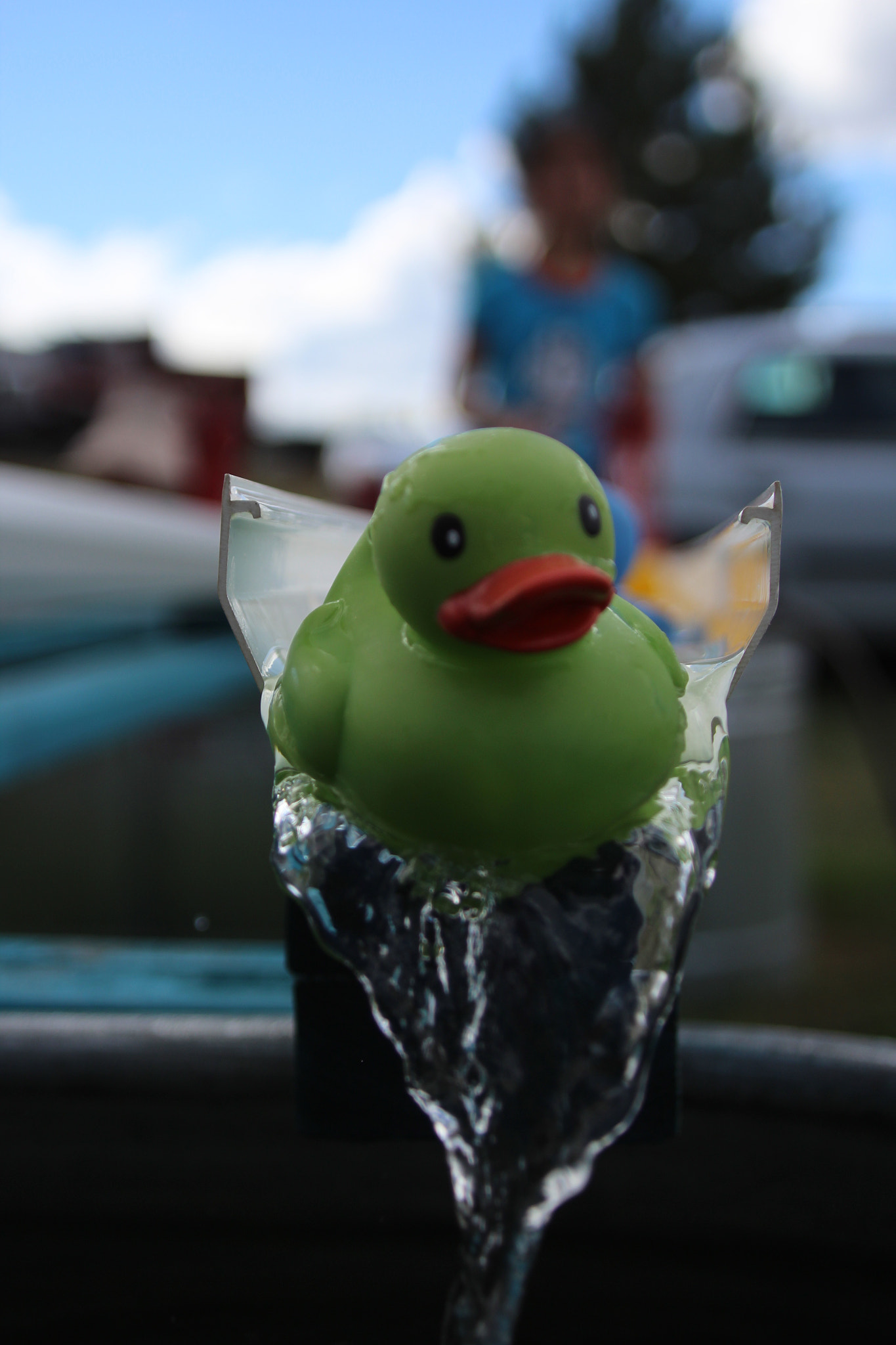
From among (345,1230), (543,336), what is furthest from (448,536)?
(543,336)

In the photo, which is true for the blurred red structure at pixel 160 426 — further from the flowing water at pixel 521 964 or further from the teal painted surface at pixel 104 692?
the flowing water at pixel 521 964

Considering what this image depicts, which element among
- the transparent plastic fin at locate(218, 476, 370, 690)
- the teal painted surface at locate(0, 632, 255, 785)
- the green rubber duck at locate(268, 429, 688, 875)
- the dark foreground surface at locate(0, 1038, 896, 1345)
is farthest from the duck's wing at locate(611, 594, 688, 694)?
the teal painted surface at locate(0, 632, 255, 785)

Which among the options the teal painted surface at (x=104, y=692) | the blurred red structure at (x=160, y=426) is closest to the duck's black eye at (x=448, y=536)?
the teal painted surface at (x=104, y=692)

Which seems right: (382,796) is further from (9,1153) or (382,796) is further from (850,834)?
(850,834)

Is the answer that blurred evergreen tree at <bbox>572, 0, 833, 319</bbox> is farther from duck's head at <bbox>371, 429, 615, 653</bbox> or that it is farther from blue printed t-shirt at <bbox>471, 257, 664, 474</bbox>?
duck's head at <bbox>371, 429, 615, 653</bbox>

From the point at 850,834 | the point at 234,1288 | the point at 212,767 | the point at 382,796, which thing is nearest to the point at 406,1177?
the point at 234,1288
